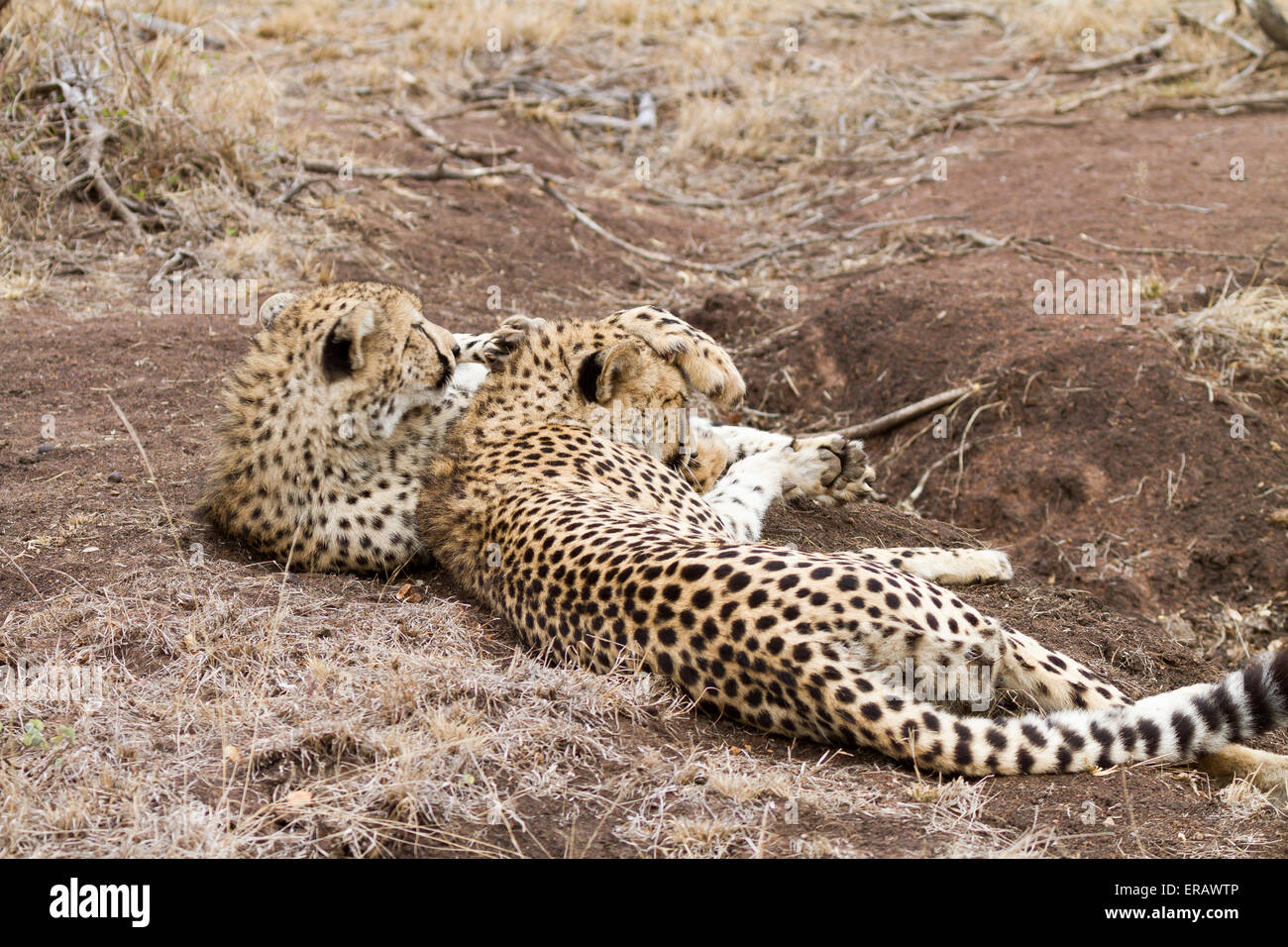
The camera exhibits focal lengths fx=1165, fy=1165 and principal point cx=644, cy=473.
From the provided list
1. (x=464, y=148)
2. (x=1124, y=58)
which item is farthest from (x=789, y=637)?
(x=1124, y=58)

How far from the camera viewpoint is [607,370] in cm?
408

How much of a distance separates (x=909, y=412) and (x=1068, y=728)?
3.04 metres

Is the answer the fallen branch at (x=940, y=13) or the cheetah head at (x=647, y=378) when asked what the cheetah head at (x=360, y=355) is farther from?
the fallen branch at (x=940, y=13)

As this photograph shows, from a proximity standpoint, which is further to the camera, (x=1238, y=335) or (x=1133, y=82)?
(x=1133, y=82)

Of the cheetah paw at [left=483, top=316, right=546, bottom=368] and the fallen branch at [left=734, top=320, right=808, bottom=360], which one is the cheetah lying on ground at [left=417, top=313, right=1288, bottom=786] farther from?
the fallen branch at [left=734, top=320, right=808, bottom=360]

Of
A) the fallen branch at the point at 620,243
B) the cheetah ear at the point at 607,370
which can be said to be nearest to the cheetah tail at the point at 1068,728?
the cheetah ear at the point at 607,370

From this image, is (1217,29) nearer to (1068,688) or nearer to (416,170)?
(416,170)

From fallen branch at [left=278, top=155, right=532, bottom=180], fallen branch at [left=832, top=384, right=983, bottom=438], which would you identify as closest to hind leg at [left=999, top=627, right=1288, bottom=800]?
fallen branch at [left=832, top=384, right=983, bottom=438]

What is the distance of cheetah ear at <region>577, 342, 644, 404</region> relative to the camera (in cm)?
405

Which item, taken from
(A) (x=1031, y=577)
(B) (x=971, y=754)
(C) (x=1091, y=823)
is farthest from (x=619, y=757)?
(A) (x=1031, y=577)

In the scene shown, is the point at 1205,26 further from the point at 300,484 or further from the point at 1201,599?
the point at 300,484

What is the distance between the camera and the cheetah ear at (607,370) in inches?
159

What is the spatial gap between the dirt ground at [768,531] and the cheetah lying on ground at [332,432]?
0.16 metres

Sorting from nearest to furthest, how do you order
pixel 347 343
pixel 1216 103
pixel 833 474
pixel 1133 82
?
pixel 347 343 < pixel 833 474 < pixel 1216 103 < pixel 1133 82
